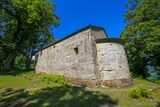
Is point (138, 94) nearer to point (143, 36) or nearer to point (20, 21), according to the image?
point (143, 36)

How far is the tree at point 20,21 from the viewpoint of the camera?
63.6 ft

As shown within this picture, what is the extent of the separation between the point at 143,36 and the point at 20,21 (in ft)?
63.9

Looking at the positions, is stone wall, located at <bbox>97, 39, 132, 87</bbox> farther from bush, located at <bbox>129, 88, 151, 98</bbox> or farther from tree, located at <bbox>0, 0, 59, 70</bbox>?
tree, located at <bbox>0, 0, 59, 70</bbox>

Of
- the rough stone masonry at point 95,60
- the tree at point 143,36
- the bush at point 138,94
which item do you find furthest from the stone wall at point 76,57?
the tree at point 143,36

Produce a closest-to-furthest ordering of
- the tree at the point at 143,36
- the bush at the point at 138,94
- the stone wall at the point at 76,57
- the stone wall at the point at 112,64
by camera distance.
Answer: the bush at the point at 138,94, the stone wall at the point at 112,64, the stone wall at the point at 76,57, the tree at the point at 143,36

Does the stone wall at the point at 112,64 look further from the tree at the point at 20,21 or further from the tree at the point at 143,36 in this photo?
the tree at the point at 20,21

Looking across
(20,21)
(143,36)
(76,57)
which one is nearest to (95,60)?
(76,57)

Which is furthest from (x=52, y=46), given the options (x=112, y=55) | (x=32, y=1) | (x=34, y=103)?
(x=34, y=103)

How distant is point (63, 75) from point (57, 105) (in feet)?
27.2

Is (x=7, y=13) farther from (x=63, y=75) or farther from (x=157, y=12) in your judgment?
(x=157, y=12)

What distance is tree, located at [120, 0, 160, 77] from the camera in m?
18.3

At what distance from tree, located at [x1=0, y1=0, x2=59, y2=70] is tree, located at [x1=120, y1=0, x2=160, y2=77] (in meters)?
13.8

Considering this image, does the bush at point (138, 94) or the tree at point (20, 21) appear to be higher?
the tree at point (20, 21)

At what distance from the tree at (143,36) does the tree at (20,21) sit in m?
13.8
